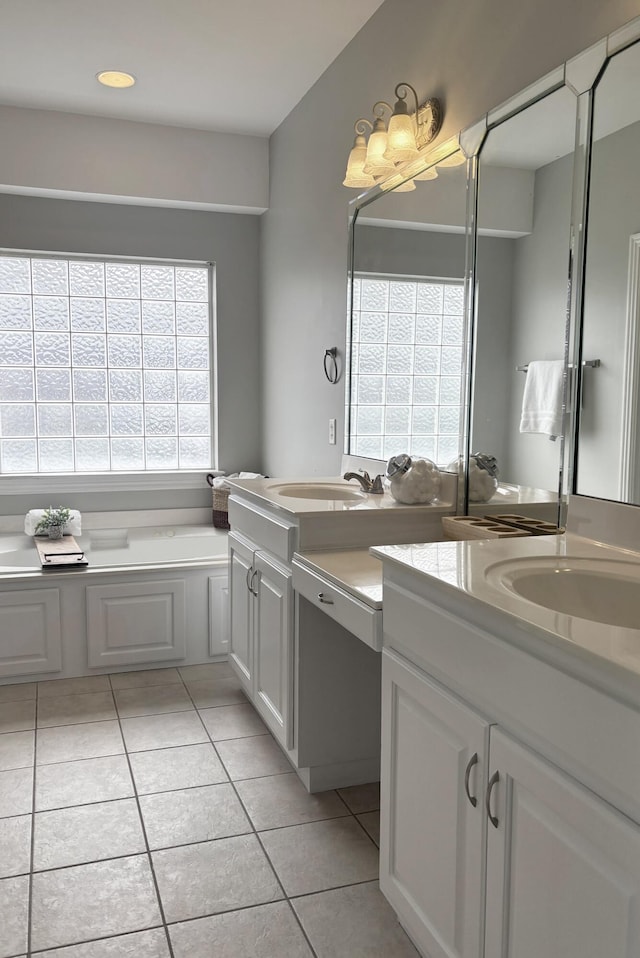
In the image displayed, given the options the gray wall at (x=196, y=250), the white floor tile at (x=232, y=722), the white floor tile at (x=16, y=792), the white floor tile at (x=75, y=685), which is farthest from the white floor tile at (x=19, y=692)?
the gray wall at (x=196, y=250)

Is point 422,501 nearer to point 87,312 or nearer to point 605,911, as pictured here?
point 605,911

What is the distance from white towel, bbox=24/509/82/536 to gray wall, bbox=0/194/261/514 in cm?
26

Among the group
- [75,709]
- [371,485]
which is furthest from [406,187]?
[75,709]

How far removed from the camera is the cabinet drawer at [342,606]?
174 centimetres

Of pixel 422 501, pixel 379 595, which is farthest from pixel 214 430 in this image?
pixel 379 595

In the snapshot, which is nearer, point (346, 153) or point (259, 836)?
point (259, 836)

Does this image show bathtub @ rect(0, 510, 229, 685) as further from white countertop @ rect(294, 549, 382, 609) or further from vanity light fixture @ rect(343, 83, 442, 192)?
vanity light fixture @ rect(343, 83, 442, 192)

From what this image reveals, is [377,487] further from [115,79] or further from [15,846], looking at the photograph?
[115,79]

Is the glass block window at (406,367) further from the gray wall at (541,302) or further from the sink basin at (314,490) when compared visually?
the gray wall at (541,302)

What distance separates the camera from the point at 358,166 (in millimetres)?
2811

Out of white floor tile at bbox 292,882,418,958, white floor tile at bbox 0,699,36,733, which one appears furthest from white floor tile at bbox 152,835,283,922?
white floor tile at bbox 0,699,36,733

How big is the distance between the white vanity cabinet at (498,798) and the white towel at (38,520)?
283cm

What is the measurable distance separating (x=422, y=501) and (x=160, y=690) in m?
1.57

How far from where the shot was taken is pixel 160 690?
3.32 meters
